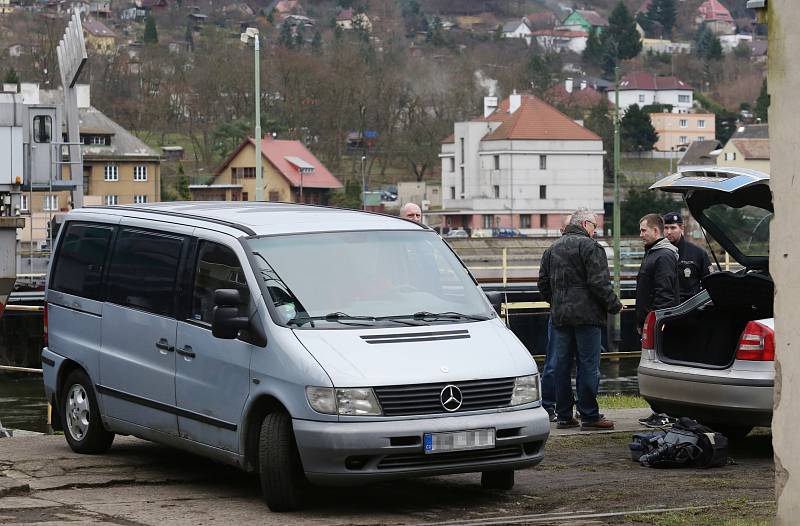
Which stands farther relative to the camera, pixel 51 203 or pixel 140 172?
pixel 140 172

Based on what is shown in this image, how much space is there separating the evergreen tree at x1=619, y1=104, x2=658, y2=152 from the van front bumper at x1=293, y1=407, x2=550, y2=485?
153805mm

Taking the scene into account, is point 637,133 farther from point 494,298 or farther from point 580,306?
point 494,298

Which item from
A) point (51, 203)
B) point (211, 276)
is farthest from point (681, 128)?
point (211, 276)

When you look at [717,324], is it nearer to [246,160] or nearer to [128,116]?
[246,160]

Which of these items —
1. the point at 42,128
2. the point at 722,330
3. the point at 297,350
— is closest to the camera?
the point at 297,350

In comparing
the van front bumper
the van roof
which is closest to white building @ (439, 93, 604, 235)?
the van roof

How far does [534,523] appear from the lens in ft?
27.7

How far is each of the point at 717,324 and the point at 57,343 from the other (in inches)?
187

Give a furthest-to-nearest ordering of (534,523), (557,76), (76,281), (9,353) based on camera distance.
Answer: (557,76) → (9,353) → (76,281) → (534,523)

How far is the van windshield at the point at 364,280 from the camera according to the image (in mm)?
9258

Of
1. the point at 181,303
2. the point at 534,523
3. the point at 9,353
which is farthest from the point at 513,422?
the point at 9,353

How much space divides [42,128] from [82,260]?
67.1 feet

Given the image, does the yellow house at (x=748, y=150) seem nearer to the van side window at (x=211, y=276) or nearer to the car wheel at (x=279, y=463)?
the van side window at (x=211, y=276)

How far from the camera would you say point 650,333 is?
11.4 meters
